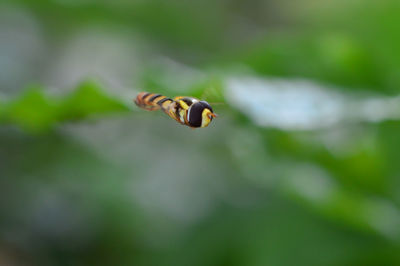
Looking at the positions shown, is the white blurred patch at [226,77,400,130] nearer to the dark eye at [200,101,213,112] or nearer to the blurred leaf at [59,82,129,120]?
the blurred leaf at [59,82,129,120]

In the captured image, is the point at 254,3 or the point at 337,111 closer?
the point at 337,111

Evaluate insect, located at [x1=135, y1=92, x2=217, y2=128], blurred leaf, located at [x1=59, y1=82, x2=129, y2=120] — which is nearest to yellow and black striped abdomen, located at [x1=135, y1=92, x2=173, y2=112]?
insect, located at [x1=135, y1=92, x2=217, y2=128]

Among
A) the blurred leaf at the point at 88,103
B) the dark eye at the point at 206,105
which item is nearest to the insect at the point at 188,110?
the dark eye at the point at 206,105

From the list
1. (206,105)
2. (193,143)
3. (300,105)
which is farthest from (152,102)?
(193,143)

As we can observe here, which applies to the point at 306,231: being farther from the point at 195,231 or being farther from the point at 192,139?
the point at 192,139

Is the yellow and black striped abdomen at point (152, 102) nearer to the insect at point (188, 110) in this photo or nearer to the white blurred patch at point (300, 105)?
the insect at point (188, 110)

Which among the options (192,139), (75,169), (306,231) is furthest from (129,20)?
(306,231)
